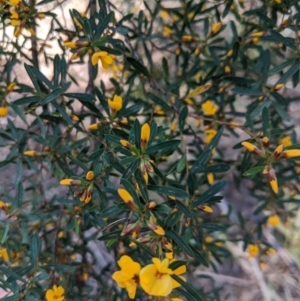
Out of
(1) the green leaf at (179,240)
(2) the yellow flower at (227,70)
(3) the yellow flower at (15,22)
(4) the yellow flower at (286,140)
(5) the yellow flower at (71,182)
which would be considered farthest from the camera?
(4) the yellow flower at (286,140)

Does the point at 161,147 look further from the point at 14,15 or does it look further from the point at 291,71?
the point at 14,15

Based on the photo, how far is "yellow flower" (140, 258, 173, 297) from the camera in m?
0.52

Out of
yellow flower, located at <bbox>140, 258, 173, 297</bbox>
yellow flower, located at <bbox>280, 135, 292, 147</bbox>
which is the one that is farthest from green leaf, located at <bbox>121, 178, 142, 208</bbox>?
yellow flower, located at <bbox>280, 135, 292, 147</bbox>

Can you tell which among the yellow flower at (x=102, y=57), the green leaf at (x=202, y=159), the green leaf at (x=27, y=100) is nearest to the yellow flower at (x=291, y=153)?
the green leaf at (x=202, y=159)

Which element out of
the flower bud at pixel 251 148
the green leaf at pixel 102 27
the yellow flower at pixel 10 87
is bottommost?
the flower bud at pixel 251 148

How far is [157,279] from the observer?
1.76 ft

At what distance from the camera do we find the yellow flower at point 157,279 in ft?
1.72

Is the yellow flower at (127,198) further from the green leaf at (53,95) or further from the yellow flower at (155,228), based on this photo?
the green leaf at (53,95)

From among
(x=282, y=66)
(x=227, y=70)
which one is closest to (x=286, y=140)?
(x=227, y=70)

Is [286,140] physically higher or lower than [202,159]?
lower

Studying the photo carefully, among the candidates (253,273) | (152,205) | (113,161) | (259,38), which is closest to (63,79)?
(113,161)

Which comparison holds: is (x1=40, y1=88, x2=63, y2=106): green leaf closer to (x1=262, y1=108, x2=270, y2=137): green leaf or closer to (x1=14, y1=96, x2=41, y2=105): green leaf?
(x1=14, y1=96, x2=41, y2=105): green leaf

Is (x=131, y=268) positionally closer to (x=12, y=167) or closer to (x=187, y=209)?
(x=187, y=209)

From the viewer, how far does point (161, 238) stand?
25.0 inches
